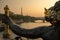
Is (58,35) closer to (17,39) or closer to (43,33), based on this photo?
(43,33)

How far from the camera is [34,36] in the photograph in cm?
90

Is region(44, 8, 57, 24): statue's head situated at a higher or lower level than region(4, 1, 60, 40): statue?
higher

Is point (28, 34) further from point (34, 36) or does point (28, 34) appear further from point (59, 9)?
point (59, 9)

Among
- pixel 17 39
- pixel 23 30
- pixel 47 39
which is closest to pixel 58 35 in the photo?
pixel 47 39

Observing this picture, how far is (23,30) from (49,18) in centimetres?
14

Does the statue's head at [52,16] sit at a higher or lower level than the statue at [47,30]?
higher

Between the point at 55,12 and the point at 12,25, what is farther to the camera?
the point at 12,25

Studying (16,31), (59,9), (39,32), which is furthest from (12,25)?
(59,9)

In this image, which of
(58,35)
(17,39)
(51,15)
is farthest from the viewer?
(17,39)

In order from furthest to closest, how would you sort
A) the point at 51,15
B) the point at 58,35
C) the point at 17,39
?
1. the point at 17,39
2. the point at 51,15
3. the point at 58,35

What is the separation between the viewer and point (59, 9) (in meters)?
0.82

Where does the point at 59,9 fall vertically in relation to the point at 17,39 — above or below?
above

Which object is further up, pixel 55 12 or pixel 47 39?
pixel 55 12

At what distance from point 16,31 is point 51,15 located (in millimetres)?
187
